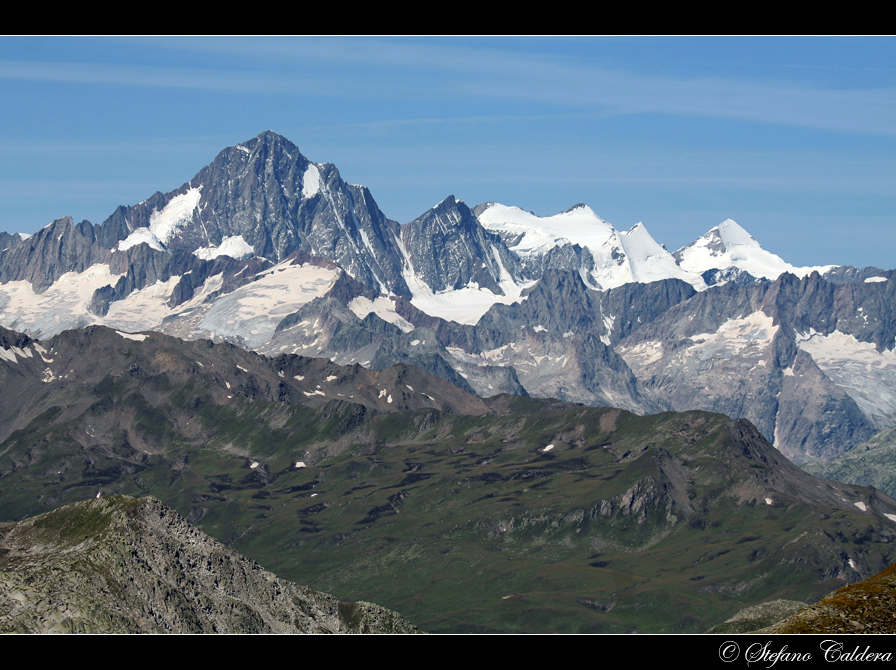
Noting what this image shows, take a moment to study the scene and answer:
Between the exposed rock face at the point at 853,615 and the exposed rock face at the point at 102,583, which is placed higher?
the exposed rock face at the point at 853,615

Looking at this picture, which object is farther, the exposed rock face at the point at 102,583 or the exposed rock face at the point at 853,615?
the exposed rock face at the point at 102,583

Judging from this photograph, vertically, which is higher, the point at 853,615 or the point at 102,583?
the point at 853,615

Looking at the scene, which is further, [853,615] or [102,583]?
[102,583]

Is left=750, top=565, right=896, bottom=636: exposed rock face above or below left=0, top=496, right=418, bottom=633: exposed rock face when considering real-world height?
above
